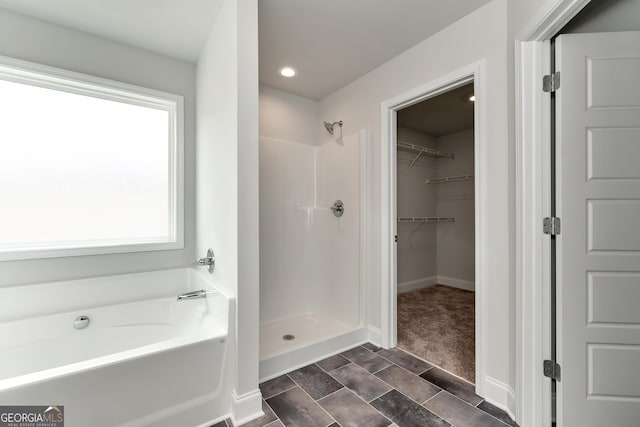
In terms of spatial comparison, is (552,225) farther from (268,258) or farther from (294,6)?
(268,258)

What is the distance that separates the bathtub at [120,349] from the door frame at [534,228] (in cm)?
165

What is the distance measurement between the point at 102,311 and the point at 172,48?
2.16 meters

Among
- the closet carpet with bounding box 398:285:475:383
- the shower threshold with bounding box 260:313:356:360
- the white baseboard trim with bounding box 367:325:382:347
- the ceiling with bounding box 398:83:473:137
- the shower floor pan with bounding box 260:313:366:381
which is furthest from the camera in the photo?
the ceiling with bounding box 398:83:473:137

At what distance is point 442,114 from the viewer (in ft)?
12.0

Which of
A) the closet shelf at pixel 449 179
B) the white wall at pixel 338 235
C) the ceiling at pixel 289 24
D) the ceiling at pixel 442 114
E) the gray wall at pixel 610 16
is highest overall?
the ceiling at pixel 289 24

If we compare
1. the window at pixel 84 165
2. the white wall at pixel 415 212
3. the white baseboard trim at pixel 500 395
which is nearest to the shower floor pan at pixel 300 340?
the white baseboard trim at pixel 500 395

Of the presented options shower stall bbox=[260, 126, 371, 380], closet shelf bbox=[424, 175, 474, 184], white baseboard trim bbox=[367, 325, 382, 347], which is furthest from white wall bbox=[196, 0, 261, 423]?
closet shelf bbox=[424, 175, 474, 184]

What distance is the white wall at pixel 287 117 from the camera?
293 cm

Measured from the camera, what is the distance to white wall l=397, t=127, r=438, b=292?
4.28 metres

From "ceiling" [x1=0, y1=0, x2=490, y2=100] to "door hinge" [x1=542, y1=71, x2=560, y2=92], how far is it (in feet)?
2.35

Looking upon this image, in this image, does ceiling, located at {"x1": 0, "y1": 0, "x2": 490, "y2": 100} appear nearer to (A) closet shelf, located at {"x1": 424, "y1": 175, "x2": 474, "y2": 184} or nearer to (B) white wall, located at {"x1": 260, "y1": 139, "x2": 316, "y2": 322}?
(B) white wall, located at {"x1": 260, "y1": 139, "x2": 316, "y2": 322}

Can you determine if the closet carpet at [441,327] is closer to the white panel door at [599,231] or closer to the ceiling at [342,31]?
the white panel door at [599,231]

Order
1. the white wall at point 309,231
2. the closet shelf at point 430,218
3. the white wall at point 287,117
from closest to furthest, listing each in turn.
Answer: the white wall at point 309,231 → the white wall at point 287,117 → the closet shelf at point 430,218

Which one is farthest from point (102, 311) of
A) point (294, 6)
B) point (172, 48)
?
point (294, 6)
